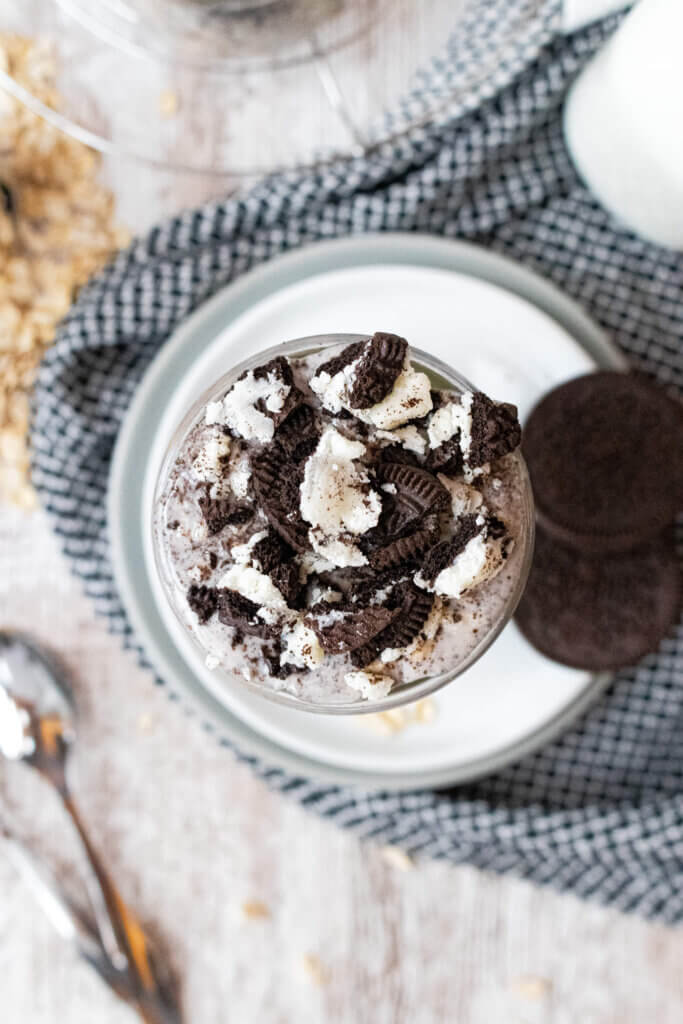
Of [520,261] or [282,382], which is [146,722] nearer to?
[282,382]

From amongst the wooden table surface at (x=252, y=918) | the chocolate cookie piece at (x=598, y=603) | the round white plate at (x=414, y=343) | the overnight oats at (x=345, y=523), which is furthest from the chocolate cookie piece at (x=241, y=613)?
the wooden table surface at (x=252, y=918)

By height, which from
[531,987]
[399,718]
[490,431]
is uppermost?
[490,431]

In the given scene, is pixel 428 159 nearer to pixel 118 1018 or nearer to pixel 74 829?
pixel 74 829

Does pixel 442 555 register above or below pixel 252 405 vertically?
below

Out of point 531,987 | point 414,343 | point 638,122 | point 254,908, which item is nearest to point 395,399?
point 414,343

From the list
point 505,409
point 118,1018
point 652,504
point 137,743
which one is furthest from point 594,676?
point 118,1018

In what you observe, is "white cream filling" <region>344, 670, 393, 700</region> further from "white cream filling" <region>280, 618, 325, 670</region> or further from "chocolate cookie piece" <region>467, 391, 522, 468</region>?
"chocolate cookie piece" <region>467, 391, 522, 468</region>

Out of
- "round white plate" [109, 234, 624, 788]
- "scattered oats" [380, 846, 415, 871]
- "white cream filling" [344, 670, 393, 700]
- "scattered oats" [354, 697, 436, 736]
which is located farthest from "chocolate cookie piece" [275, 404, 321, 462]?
"scattered oats" [380, 846, 415, 871]
